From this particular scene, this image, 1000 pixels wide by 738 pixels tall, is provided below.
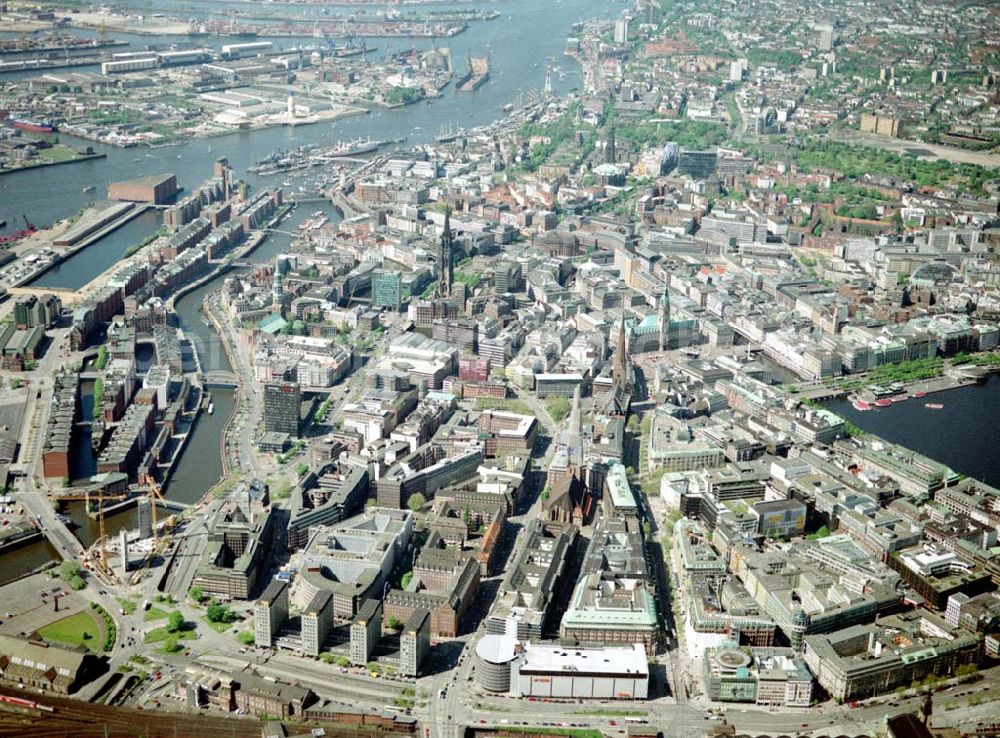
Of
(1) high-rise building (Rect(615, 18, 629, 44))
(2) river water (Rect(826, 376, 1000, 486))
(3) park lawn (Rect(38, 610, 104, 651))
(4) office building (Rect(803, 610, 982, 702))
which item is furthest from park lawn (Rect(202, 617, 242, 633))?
(1) high-rise building (Rect(615, 18, 629, 44))

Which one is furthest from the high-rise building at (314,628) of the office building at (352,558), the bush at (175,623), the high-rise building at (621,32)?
the high-rise building at (621,32)

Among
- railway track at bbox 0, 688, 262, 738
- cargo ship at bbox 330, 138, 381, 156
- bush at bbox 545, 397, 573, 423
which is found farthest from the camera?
cargo ship at bbox 330, 138, 381, 156

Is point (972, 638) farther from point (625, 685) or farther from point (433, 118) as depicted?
point (433, 118)

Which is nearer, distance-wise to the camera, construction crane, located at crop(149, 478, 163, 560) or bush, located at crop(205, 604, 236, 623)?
bush, located at crop(205, 604, 236, 623)

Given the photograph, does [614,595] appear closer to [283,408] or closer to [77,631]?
[77,631]

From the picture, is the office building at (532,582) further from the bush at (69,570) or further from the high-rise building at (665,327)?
the high-rise building at (665,327)

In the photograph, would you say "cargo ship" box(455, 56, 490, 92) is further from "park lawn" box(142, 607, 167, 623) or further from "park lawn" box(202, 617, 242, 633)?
"park lawn" box(202, 617, 242, 633)

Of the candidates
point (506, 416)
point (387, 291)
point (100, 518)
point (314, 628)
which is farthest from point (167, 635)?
point (387, 291)
